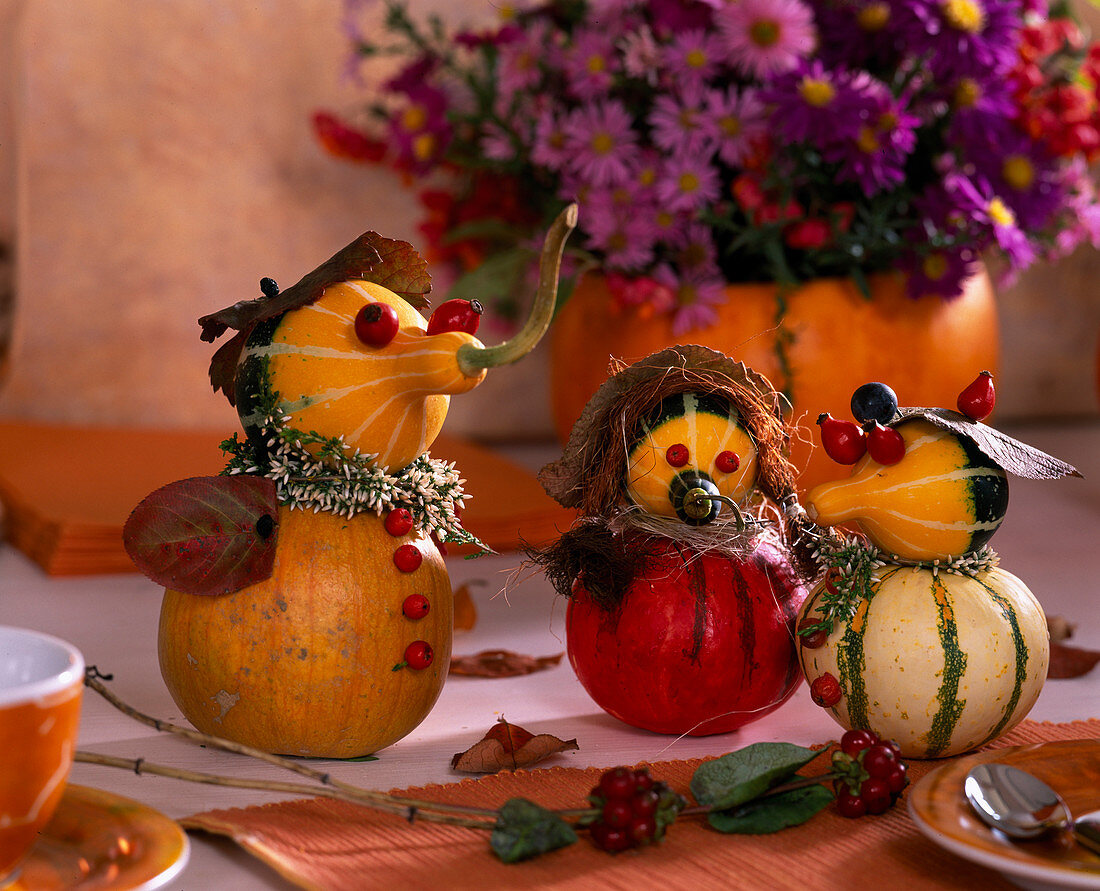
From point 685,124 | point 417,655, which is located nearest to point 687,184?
point 685,124

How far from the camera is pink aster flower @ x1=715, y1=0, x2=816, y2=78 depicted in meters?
0.90

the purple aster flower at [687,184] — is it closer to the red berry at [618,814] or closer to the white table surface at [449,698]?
the white table surface at [449,698]

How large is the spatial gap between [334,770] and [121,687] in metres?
0.18

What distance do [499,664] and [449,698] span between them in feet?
0.20

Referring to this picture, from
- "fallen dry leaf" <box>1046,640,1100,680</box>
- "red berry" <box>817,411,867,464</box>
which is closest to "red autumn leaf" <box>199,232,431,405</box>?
"red berry" <box>817,411,867,464</box>

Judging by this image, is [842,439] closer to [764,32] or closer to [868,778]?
[868,778]

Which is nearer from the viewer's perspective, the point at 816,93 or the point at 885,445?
the point at 885,445

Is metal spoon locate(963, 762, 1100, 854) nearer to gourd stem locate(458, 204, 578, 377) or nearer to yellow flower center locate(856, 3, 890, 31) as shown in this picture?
gourd stem locate(458, 204, 578, 377)

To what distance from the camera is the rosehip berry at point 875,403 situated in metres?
0.56

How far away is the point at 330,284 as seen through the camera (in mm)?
559

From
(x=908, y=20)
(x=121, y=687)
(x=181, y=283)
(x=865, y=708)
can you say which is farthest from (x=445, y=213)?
(x=865, y=708)

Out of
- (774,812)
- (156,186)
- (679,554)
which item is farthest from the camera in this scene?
(156,186)

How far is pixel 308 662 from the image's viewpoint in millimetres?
538

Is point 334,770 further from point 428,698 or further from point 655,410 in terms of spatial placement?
point 655,410
